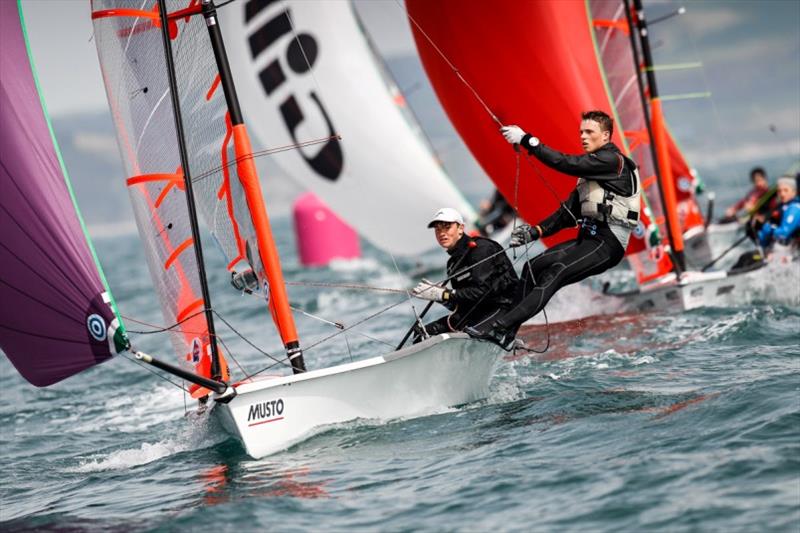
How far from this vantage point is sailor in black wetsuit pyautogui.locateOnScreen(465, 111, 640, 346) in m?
6.15

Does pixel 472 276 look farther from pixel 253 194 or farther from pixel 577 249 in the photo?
pixel 253 194

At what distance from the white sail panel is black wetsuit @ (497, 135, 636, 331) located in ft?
13.9

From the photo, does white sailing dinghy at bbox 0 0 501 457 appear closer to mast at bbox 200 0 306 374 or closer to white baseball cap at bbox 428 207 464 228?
mast at bbox 200 0 306 374

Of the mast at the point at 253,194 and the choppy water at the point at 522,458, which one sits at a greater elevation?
the mast at the point at 253,194

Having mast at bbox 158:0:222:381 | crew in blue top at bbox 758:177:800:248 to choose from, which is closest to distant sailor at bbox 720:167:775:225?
crew in blue top at bbox 758:177:800:248

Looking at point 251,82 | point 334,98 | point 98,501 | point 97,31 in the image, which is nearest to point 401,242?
point 334,98

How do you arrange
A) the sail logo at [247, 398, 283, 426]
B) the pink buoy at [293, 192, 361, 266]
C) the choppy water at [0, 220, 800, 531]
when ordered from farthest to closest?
the pink buoy at [293, 192, 361, 266]
the sail logo at [247, 398, 283, 426]
the choppy water at [0, 220, 800, 531]

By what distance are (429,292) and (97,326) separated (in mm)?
1788

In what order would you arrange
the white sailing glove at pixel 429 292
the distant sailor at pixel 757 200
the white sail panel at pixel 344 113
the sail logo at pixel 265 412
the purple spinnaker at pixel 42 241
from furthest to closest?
the distant sailor at pixel 757 200
the white sail panel at pixel 344 113
the white sailing glove at pixel 429 292
the sail logo at pixel 265 412
the purple spinnaker at pixel 42 241

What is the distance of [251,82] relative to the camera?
11.1 meters

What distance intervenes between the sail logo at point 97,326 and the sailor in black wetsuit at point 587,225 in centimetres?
195

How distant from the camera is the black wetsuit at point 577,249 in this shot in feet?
20.2

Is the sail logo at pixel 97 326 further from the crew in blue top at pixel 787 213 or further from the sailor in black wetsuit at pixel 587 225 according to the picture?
the crew in blue top at pixel 787 213

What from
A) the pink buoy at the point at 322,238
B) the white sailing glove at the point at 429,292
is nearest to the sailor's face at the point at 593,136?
the white sailing glove at the point at 429,292
